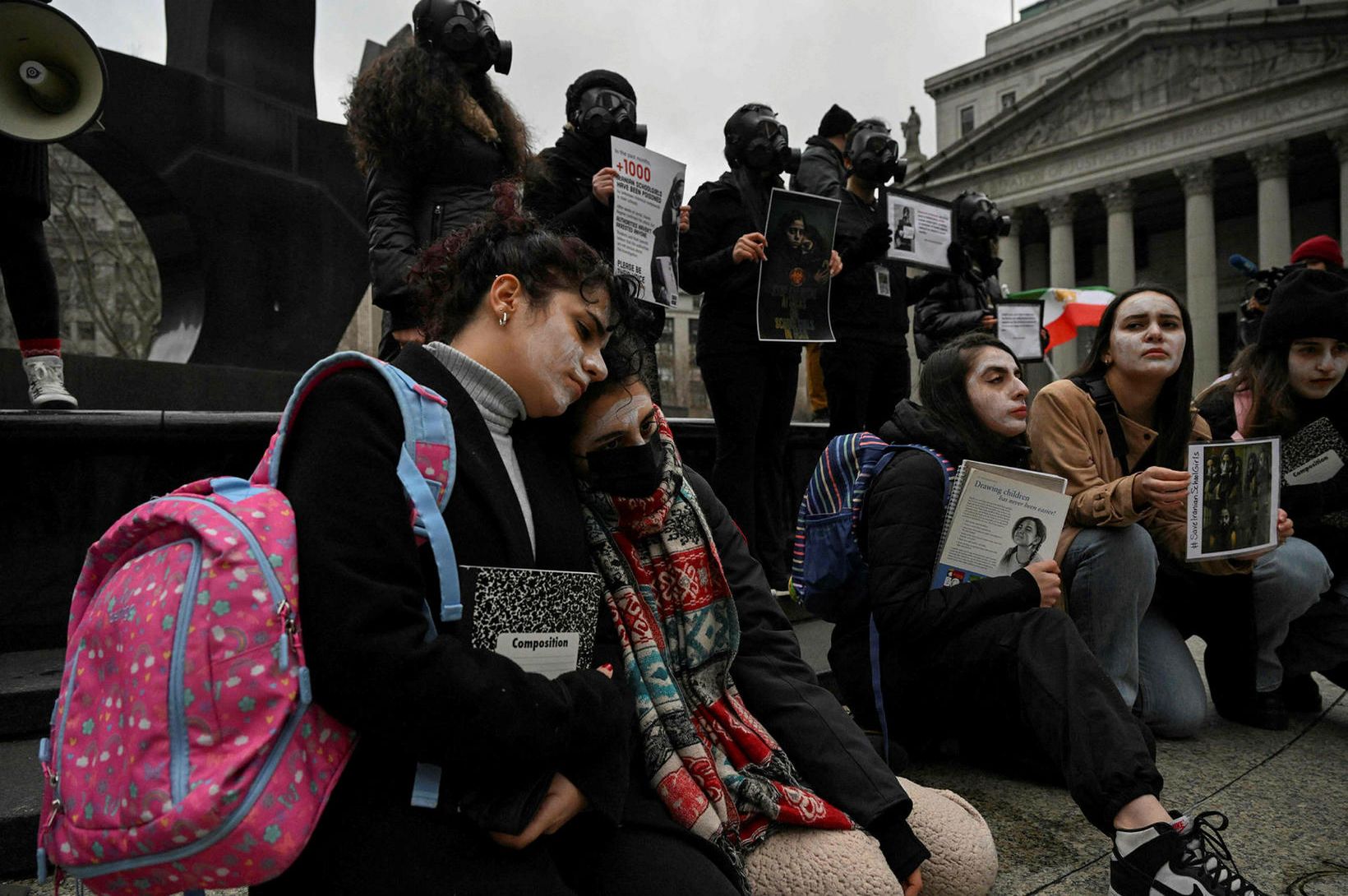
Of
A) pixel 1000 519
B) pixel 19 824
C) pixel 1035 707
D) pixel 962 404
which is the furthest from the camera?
pixel 962 404

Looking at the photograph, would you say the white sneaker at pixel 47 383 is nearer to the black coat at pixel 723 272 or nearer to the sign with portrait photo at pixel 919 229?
the black coat at pixel 723 272

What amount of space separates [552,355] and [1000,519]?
5.31 feet

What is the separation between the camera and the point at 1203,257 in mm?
34188

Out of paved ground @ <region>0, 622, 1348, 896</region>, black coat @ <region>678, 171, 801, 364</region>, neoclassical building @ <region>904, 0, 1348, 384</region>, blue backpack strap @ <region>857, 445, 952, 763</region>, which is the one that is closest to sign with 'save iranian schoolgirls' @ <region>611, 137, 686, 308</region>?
black coat @ <region>678, 171, 801, 364</region>

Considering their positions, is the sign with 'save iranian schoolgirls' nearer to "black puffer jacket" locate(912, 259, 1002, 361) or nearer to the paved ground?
the paved ground

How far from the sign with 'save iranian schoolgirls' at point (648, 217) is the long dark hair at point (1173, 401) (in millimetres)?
1723

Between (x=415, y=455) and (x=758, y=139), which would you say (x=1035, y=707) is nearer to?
(x=415, y=455)

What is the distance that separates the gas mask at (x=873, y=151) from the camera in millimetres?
5297

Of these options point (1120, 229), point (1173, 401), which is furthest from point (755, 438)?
point (1120, 229)

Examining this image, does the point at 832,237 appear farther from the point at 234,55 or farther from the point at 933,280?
the point at 234,55

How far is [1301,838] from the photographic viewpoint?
262 cm

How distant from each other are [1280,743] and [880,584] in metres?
2.05

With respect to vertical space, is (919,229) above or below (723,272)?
above

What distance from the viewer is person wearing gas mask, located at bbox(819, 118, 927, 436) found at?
4977 mm
